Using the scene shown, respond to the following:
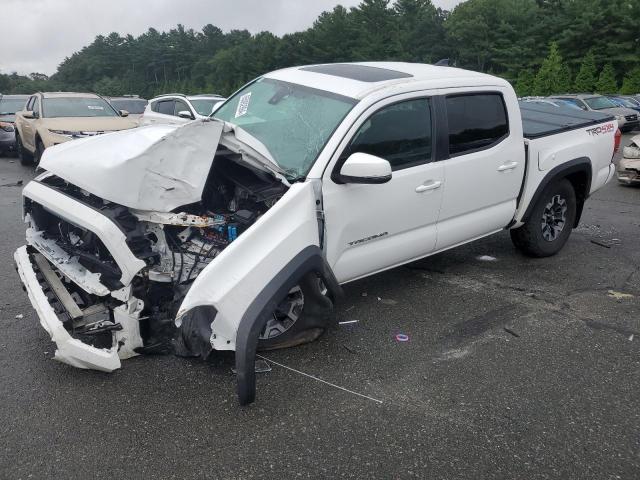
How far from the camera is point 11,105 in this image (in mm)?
15836

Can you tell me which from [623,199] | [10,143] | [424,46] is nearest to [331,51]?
[424,46]

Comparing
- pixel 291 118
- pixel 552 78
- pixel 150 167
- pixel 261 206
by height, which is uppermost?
pixel 552 78

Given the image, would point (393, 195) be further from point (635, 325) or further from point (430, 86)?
point (635, 325)

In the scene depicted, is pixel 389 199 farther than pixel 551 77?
No

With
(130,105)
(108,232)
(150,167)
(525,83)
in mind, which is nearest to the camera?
(108,232)

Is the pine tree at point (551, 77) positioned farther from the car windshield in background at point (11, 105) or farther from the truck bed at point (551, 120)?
the truck bed at point (551, 120)

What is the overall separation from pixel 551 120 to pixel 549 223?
3.50ft

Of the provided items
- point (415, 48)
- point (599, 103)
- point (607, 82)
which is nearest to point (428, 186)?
point (599, 103)

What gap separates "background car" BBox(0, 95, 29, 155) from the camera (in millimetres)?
14125

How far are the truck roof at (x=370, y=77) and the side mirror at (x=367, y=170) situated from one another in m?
0.61

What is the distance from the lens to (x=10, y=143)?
1416 centimetres

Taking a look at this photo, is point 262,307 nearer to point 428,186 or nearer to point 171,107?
point 428,186

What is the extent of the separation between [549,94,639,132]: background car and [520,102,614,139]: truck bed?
15628mm

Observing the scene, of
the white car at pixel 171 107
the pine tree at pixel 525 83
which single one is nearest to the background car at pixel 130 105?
the white car at pixel 171 107
